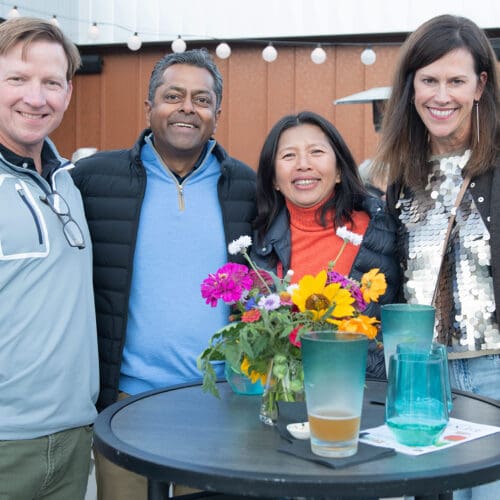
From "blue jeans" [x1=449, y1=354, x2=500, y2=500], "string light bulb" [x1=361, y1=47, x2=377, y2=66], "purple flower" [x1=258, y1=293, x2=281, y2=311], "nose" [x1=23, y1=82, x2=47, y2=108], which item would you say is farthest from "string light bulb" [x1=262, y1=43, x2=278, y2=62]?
"purple flower" [x1=258, y1=293, x2=281, y2=311]

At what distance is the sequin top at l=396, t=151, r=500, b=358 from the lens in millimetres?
1914

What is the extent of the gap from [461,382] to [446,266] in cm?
30

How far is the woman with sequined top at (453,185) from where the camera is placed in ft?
6.29

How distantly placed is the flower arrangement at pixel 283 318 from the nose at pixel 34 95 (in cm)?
77

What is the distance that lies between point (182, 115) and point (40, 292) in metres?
0.78

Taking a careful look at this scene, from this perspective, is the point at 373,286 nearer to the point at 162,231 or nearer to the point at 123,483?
the point at 162,231

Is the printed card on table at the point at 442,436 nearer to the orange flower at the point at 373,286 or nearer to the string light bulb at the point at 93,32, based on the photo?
the orange flower at the point at 373,286

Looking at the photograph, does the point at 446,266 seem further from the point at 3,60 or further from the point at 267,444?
the point at 3,60

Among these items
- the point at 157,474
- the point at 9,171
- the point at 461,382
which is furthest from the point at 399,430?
the point at 9,171

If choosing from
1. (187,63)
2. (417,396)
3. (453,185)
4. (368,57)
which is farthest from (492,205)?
(368,57)

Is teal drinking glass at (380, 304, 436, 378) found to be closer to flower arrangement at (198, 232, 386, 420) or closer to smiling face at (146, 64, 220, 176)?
flower arrangement at (198, 232, 386, 420)

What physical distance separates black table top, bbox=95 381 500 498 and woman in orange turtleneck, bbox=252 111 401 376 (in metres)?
0.59

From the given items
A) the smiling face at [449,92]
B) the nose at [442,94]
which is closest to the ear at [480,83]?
the smiling face at [449,92]

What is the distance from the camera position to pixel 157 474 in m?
1.27
